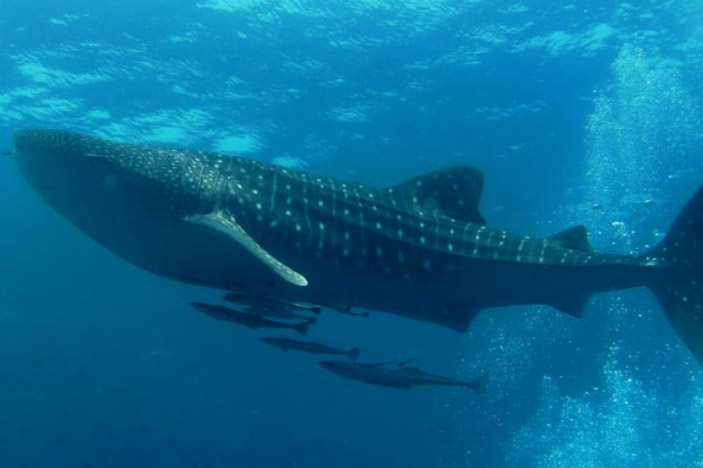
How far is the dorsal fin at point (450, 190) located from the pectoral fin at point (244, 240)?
2382 millimetres

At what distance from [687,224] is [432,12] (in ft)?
43.7

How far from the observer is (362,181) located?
101ft

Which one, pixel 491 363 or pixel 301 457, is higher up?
pixel 491 363

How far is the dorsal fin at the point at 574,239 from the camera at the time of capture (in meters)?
7.54

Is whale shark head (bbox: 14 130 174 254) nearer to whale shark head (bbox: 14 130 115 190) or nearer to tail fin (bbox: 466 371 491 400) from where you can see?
whale shark head (bbox: 14 130 115 190)

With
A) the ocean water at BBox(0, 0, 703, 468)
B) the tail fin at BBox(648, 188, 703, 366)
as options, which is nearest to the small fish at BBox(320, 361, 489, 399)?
the tail fin at BBox(648, 188, 703, 366)

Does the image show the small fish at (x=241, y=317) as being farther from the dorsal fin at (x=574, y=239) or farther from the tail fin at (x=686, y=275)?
the tail fin at (x=686, y=275)

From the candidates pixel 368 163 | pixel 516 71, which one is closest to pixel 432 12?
pixel 516 71

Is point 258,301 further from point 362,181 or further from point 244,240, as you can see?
point 362,181

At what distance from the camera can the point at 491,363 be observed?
Answer: 5891cm

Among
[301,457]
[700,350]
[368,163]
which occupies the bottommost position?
[301,457]

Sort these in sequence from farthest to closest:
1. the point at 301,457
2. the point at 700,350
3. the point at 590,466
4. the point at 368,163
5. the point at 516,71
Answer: the point at 590,466 < the point at 301,457 < the point at 368,163 < the point at 516,71 < the point at 700,350

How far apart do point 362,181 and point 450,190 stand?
23.1 m

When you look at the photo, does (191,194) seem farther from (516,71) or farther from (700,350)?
(516,71)
